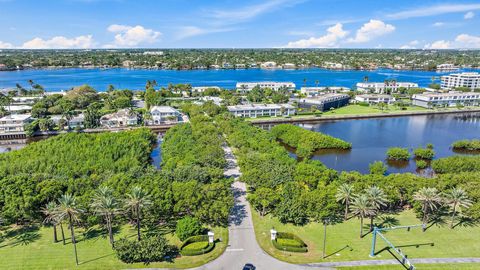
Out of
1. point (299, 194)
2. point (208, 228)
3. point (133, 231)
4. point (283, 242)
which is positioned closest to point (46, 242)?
point (133, 231)

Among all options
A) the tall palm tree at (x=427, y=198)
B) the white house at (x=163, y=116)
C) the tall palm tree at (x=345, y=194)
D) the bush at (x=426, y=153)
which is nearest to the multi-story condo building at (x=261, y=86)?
the white house at (x=163, y=116)

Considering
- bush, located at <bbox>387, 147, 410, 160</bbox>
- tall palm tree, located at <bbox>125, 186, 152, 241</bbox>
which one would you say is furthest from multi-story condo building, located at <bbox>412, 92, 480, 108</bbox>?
tall palm tree, located at <bbox>125, 186, 152, 241</bbox>

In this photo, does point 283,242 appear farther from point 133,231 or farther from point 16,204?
point 16,204

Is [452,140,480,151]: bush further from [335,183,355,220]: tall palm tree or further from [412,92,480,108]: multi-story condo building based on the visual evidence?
[412,92,480,108]: multi-story condo building

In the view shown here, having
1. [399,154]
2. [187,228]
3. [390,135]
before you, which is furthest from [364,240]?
[390,135]

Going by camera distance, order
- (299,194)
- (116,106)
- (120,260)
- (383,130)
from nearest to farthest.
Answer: (120,260), (299,194), (383,130), (116,106)

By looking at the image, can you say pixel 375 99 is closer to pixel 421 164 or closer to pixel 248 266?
pixel 421 164
